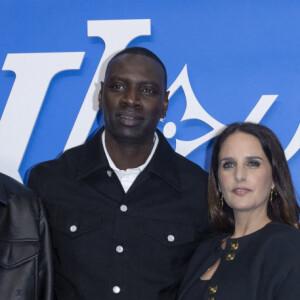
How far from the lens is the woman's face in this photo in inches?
73.2

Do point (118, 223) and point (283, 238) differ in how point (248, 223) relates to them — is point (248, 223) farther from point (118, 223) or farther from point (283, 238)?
point (118, 223)

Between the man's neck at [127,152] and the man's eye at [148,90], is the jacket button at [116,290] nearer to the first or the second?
the man's neck at [127,152]

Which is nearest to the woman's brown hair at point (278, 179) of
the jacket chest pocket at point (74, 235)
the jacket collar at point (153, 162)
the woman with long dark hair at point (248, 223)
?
the woman with long dark hair at point (248, 223)

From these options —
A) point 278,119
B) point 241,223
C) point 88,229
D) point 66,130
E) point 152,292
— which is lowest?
point 152,292

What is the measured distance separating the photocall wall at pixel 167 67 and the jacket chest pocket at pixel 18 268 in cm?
74

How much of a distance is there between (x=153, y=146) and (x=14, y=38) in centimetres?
94

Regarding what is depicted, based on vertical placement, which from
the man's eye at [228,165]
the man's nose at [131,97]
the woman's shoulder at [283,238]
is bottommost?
the woman's shoulder at [283,238]

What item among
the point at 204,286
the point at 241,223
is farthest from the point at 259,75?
the point at 204,286

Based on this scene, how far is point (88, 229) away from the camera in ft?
6.61

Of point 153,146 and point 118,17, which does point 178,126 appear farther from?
point 118,17

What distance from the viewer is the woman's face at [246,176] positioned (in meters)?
1.86

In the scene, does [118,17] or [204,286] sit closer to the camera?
[204,286]

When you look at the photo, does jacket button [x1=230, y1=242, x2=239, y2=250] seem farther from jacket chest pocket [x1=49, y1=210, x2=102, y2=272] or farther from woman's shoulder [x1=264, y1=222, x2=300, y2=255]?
jacket chest pocket [x1=49, y1=210, x2=102, y2=272]

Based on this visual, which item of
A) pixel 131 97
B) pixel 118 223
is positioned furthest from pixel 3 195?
pixel 131 97
